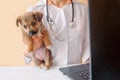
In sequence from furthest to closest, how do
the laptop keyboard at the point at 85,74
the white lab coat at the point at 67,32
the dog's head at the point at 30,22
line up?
the white lab coat at the point at 67,32, the dog's head at the point at 30,22, the laptop keyboard at the point at 85,74

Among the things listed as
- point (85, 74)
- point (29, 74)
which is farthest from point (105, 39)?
point (29, 74)

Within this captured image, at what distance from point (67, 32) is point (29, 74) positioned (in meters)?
0.33

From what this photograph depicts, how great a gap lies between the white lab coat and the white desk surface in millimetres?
178

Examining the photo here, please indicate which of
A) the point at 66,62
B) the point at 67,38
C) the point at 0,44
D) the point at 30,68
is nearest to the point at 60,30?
the point at 67,38

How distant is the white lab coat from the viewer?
3.69ft

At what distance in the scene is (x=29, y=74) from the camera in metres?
0.90

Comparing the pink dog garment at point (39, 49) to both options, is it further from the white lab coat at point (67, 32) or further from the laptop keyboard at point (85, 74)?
the laptop keyboard at point (85, 74)

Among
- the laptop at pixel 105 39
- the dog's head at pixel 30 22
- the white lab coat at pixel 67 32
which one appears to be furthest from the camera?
the white lab coat at pixel 67 32

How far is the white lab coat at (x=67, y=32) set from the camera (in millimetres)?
1125

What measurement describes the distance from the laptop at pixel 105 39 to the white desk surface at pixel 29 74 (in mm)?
337

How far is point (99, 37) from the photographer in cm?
51

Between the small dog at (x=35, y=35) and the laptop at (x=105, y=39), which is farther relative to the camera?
the small dog at (x=35, y=35)

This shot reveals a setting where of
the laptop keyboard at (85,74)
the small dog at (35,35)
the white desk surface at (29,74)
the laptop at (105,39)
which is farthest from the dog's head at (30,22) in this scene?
the laptop at (105,39)

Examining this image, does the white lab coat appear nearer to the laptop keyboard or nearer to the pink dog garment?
the pink dog garment
